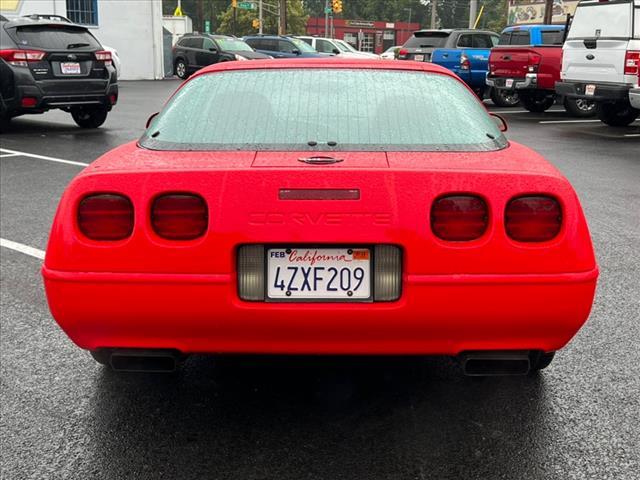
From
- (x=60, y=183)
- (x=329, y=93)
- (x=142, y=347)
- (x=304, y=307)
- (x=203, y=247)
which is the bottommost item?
(x=60, y=183)

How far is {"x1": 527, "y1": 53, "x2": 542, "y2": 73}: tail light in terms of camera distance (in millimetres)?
17234

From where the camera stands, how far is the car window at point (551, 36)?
61.6ft

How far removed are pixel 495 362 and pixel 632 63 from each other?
11.6 meters

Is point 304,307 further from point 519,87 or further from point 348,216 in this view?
point 519,87

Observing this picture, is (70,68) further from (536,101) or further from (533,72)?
(536,101)

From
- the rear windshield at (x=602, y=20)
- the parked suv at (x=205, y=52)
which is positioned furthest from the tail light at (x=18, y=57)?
the parked suv at (x=205, y=52)

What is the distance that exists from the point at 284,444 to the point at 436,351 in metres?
0.64

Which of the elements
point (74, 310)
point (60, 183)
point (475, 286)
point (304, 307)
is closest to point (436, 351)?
point (475, 286)

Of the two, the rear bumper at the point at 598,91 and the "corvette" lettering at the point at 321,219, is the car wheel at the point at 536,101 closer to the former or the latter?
the rear bumper at the point at 598,91

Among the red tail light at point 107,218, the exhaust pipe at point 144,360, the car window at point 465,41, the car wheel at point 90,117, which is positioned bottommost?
the car wheel at point 90,117

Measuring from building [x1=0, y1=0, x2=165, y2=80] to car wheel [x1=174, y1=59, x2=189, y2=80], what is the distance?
2.61 ft

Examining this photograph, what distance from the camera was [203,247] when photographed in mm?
2736

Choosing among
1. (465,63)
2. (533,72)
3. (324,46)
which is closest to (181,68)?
(324,46)

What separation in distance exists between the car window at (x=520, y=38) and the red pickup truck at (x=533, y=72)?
31 centimetres
